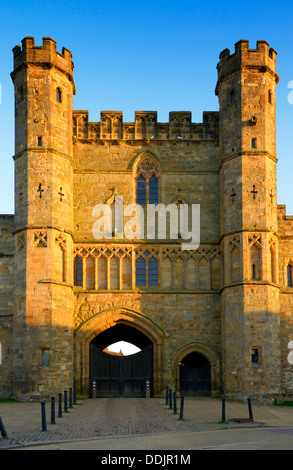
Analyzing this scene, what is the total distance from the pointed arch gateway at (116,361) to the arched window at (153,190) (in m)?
4.99

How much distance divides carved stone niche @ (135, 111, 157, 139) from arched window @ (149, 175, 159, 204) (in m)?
1.93

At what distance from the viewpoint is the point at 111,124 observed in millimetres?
32250

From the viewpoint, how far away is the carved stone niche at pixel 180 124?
32.3 m

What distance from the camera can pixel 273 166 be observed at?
99.3ft

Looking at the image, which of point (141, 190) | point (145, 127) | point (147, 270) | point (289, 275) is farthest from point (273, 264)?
point (145, 127)

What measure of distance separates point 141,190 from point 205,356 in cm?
767

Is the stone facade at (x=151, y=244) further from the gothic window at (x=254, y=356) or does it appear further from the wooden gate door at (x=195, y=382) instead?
the wooden gate door at (x=195, y=382)

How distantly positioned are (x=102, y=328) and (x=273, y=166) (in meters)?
9.82

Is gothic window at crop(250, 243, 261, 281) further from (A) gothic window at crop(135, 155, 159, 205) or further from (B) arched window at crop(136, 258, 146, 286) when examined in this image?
(A) gothic window at crop(135, 155, 159, 205)

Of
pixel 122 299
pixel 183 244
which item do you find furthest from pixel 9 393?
pixel 183 244

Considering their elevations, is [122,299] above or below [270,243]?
below

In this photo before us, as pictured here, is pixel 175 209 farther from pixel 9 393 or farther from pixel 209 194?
pixel 9 393

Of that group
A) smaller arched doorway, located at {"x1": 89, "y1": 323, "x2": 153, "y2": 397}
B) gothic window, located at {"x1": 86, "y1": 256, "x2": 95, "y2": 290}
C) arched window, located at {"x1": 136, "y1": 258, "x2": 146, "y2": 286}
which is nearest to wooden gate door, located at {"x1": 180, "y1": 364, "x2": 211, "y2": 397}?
smaller arched doorway, located at {"x1": 89, "y1": 323, "x2": 153, "y2": 397}
